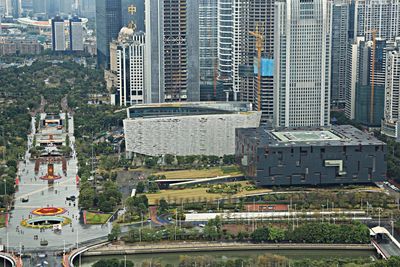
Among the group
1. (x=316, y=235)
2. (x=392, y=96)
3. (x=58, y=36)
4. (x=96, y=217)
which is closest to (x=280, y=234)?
(x=316, y=235)

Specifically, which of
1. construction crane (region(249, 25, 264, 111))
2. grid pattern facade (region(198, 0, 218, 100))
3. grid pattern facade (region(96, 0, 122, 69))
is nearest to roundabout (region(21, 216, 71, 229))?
construction crane (region(249, 25, 264, 111))

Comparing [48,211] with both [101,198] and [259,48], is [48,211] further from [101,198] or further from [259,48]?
[259,48]

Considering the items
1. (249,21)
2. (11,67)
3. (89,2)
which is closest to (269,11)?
(249,21)

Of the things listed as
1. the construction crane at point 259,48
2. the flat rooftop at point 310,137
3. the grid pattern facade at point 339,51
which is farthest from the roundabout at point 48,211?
the grid pattern facade at point 339,51

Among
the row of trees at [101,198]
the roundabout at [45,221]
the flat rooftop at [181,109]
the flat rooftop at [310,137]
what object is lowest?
the roundabout at [45,221]

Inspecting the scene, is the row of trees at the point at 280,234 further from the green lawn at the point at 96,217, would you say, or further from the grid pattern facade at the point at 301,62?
the grid pattern facade at the point at 301,62

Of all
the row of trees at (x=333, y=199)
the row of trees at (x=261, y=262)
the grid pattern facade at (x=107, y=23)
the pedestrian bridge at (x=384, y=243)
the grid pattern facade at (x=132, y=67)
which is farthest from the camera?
the grid pattern facade at (x=107, y=23)
